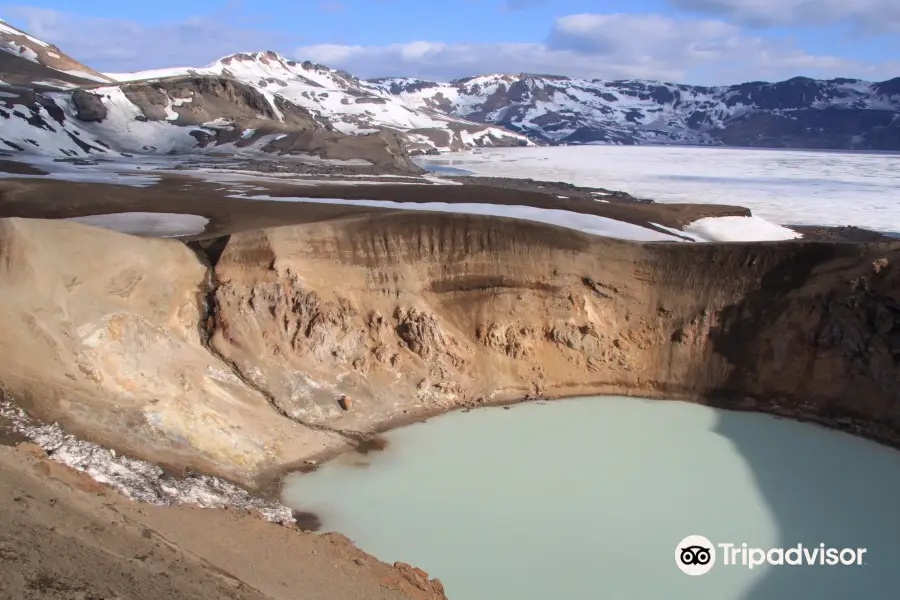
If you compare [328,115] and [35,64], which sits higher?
[35,64]

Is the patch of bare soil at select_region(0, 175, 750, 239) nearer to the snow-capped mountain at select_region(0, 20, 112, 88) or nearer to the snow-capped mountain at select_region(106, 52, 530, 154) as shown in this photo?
the snow-capped mountain at select_region(0, 20, 112, 88)

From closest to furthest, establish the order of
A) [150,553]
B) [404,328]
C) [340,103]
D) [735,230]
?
1. [150,553]
2. [404,328]
3. [735,230]
4. [340,103]

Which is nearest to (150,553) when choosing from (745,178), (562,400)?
(562,400)

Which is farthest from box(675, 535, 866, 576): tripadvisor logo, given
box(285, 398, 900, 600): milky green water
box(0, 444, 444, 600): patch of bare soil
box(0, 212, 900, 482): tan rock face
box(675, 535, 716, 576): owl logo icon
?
box(0, 212, 900, 482): tan rock face

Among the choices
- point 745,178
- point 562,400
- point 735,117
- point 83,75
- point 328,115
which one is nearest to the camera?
point 562,400

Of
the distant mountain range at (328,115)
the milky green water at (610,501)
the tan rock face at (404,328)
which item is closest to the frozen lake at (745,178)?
the distant mountain range at (328,115)

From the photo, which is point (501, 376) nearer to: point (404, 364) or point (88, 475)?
point (404, 364)

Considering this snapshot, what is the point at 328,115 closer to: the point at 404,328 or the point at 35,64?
the point at 35,64

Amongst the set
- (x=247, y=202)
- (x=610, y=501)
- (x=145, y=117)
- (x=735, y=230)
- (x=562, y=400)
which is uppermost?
(x=145, y=117)

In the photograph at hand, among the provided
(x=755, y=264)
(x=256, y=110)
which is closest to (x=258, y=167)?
(x=256, y=110)
